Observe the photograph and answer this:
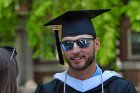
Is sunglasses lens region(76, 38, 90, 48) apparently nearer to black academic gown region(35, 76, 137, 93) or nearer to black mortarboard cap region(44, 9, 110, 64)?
black mortarboard cap region(44, 9, 110, 64)

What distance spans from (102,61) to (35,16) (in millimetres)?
1568

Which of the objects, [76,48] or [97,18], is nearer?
[76,48]

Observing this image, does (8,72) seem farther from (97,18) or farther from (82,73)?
(97,18)

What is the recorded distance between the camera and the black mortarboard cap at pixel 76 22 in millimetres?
4039

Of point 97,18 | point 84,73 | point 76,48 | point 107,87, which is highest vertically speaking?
point 97,18

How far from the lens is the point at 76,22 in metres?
4.25

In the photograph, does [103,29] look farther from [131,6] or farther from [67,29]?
[67,29]

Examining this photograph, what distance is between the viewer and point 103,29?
907 cm

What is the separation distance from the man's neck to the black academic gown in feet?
0.34

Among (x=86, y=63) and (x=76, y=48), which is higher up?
(x=76, y=48)

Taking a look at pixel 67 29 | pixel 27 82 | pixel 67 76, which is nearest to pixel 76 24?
pixel 67 29

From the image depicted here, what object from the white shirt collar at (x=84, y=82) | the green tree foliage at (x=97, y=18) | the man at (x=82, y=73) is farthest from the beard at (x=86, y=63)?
the green tree foliage at (x=97, y=18)

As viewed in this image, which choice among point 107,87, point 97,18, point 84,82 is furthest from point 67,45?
point 97,18

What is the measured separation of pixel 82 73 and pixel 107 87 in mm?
228
